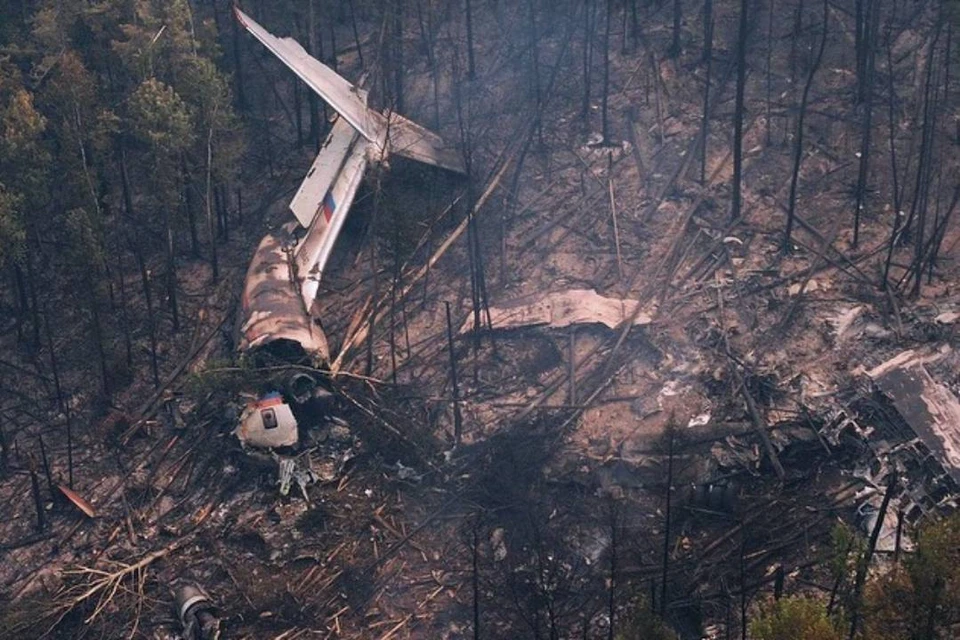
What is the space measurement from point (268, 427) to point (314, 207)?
7052 millimetres

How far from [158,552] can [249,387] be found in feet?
13.6

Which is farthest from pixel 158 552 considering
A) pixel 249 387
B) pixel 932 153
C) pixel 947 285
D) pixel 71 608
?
pixel 932 153

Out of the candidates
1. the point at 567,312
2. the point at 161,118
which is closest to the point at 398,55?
the point at 161,118

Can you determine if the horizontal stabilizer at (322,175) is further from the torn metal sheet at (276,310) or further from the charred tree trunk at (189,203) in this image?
the charred tree trunk at (189,203)

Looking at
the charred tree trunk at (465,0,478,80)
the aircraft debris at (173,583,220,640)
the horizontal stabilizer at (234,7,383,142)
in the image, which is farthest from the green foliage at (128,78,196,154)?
the aircraft debris at (173,583,220,640)

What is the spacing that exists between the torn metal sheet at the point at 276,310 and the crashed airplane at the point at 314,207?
0.02 m

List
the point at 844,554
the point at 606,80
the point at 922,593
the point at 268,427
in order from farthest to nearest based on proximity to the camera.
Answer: the point at 606,80 → the point at 268,427 → the point at 844,554 → the point at 922,593

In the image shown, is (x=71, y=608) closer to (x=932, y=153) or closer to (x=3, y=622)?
(x=3, y=622)

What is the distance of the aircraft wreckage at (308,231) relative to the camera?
955 inches

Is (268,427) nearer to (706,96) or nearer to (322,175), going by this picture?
(322,175)

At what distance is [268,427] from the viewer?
22969 mm

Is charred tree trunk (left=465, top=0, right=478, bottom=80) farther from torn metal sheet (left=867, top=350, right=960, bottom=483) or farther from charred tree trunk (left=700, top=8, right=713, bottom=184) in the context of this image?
torn metal sheet (left=867, top=350, right=960, bottom=483)

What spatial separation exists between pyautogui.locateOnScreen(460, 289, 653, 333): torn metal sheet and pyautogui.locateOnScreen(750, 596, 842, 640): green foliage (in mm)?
10733

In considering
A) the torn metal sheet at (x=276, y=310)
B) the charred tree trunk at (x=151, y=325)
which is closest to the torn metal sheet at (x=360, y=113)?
the torn metal sheet at (x=276, y=310)
